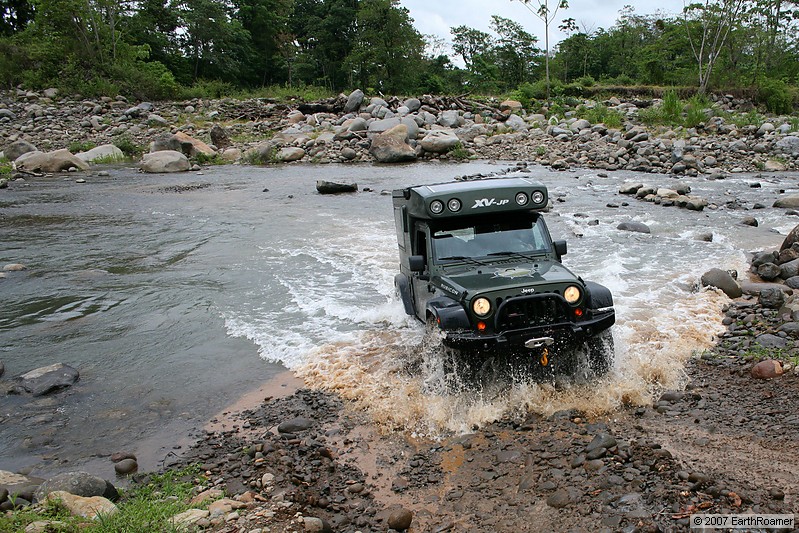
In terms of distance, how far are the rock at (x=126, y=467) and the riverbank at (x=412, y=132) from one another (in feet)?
75.9

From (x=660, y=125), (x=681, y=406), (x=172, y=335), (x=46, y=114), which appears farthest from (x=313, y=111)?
(x=681, y=406)

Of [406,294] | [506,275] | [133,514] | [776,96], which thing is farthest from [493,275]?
[776,96]

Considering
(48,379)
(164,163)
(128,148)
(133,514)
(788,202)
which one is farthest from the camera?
(128,148)

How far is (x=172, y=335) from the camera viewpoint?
10375mm

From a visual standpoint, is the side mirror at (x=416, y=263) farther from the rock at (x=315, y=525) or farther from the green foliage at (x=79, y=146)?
the green foliage at (x=79, y=146)

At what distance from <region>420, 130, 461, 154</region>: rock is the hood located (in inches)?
940

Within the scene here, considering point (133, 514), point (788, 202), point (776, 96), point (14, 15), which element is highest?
point (14, 15)

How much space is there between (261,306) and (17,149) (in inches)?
951

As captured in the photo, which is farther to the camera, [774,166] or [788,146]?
[788,146]

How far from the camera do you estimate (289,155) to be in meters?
31.3

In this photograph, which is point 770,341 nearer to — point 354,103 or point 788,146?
point 788,146

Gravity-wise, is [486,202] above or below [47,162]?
below

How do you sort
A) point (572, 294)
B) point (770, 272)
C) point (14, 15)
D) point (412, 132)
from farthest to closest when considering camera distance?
point (14, 15), point (412, 132), point (770, 272), point (572, 294)

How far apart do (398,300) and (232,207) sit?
Result: 11989mm
